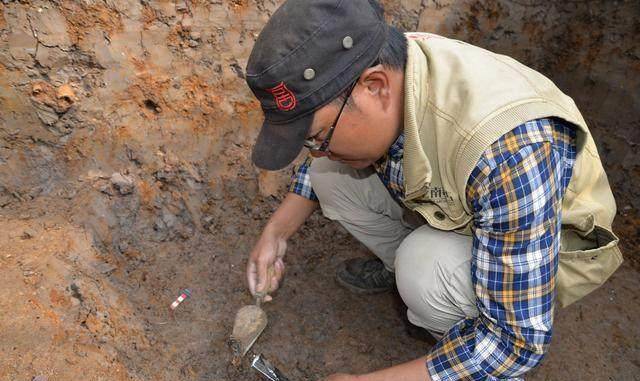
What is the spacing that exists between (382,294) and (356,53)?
147 centimetres

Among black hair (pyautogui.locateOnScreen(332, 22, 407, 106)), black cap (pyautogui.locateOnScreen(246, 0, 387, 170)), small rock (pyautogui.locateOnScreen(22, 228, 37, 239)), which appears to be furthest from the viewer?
small rock (pyautogui.locateOnScreen(22, 228, 37, 239))

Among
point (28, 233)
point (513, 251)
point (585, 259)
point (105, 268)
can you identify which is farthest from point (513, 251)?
point (28, 233)

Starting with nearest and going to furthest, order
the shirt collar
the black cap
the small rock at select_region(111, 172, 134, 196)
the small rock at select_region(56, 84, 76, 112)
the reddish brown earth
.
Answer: the black cap → the shirt collar → the reddish brown earth → the small rock at select_region(56, 84, 76, 112) → the small rock at select_region(111, 172, 134, 196)

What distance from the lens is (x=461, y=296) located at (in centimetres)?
155

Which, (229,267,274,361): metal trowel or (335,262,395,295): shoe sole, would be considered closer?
(229,267,274,361): metal trowel

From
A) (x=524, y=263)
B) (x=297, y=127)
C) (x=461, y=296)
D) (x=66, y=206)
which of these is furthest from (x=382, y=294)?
(x=66, y=206)

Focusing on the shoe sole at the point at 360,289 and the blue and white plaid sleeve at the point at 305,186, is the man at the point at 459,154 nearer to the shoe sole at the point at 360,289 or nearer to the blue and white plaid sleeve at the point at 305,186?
the blue and white plaid sleeve at the point at 305,186

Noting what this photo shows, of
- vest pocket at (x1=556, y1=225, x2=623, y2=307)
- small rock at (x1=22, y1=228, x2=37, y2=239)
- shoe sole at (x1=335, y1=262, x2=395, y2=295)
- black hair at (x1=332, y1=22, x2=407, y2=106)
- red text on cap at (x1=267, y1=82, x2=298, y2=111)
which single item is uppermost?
black hair at (x1=332, y1=22, x2=407, y2=106)

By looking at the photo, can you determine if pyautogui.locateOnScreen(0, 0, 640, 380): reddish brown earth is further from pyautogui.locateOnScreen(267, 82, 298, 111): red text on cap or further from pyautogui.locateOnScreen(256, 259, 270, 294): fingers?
pyautogui.locateOnScreen(267, 82, 298, 111): red text on cap

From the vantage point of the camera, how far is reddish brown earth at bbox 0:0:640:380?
1.89m

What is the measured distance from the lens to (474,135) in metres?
1.25

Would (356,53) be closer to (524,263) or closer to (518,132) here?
(518,132)

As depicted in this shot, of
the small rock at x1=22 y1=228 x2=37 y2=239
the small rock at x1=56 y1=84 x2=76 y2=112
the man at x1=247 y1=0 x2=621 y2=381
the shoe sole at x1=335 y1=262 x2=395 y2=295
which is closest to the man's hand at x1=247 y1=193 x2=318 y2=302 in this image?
the shoe sole at x1=335 y1=262 x2=395 y2=295

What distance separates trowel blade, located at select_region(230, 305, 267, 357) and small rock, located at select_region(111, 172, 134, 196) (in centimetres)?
81
